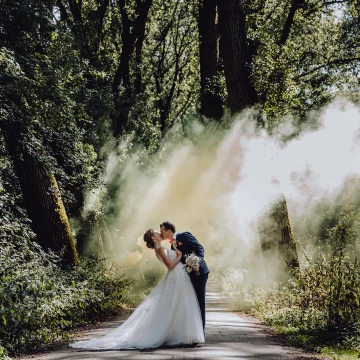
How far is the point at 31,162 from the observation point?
14.3 meters

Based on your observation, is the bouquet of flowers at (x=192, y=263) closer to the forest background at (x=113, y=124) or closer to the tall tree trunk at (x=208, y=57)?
the forest background at (x=113, y=124)

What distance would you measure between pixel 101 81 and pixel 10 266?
666 inches

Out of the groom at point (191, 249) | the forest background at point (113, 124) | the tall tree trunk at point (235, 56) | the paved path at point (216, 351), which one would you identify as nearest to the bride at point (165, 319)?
the groom at point (191, 249)

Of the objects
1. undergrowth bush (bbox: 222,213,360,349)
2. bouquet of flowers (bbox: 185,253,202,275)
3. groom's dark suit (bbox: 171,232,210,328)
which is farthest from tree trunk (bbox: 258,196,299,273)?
bouquet of flowers (bbox: 185,253,202,275)

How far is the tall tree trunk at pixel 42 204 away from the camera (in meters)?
14.3

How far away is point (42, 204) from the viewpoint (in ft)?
47.5

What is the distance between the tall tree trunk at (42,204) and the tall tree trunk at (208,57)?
33.7 feet

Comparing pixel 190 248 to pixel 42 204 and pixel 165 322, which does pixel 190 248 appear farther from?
pixel 42 204

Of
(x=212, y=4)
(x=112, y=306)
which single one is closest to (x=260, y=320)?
(x=112, y=306)

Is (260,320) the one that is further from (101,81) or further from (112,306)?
(101,81)

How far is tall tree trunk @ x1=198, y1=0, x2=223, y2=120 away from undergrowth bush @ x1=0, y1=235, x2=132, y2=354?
34.4 feet

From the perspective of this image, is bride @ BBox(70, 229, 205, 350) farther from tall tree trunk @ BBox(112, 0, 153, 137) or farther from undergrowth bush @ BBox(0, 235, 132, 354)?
→ tall tree trunk @ BBox(112, 0, 153, 137)

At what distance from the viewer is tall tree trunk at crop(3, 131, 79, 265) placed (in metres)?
14.3

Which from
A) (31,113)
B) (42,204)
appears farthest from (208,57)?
(42,204)
